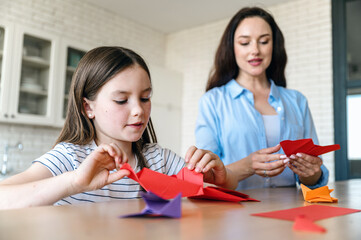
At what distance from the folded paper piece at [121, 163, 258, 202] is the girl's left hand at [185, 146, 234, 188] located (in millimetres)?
65

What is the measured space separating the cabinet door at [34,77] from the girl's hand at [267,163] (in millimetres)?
2944

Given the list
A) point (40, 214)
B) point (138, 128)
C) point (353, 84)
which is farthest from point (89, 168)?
point (353, 84)

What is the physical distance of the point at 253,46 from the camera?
5.67ft

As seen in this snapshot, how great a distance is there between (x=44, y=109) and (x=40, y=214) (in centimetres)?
346

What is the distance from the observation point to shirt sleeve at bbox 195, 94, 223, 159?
168 centimetres

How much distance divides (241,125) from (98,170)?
0.97m

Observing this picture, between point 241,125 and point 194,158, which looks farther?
point 241,125

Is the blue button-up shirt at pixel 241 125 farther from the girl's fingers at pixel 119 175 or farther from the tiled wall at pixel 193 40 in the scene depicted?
the tiled wall at pixel 193 40

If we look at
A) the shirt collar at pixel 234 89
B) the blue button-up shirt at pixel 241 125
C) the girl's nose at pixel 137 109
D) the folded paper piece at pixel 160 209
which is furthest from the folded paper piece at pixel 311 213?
the shirt collar at pixel 234 89

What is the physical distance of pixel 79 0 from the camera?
4.65 metres

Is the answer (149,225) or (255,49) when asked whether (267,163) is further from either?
(149,225)

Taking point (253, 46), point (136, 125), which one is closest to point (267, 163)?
point (136, 125)

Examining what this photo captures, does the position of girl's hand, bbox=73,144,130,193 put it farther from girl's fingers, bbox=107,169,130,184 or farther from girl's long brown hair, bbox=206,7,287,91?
girl's long brown hair, bbox=206,7,287,91

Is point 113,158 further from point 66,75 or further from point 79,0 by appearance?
point 79,0
